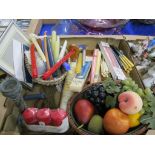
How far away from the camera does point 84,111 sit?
23.7 inches

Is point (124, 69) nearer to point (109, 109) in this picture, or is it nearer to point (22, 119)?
point (109, 109)

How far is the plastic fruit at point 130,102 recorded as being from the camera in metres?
0.56

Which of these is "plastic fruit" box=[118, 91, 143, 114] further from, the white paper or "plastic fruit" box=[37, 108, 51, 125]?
the white paper

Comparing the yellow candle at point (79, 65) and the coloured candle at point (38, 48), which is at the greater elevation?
the coloured candle at point (38, 48)

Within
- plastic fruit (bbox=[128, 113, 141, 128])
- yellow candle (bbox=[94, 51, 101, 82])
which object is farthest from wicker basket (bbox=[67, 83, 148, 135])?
yellow candle (bbox=[94, 51, 101, 82])

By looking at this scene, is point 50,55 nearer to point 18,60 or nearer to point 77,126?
point 18,60

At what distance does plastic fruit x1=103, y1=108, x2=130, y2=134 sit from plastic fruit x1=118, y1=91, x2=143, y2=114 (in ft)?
0.04

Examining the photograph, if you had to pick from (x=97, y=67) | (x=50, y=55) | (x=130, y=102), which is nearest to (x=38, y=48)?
(x=50, y=55)

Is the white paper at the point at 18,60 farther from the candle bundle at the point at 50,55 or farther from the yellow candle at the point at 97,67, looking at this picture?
the yellow candle at the point at 97,67

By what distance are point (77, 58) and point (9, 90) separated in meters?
0.27

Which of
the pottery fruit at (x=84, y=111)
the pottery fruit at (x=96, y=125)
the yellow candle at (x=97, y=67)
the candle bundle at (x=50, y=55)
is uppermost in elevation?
the candle bundle at (x=50, y=55)

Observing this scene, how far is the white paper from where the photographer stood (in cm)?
68

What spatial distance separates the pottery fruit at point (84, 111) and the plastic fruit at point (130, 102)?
72mm

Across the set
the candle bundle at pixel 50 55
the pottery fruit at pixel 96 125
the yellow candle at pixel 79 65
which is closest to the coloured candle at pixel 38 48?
the candle bundle at pixel 50 55
